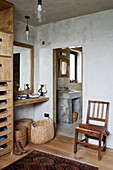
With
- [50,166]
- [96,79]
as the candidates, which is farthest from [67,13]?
[50,166]

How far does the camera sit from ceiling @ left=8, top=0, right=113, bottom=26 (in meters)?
2.82

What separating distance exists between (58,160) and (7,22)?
2479mm

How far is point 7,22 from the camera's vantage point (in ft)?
9.51

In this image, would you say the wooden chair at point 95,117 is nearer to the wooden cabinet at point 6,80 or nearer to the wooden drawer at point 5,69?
the wooden cabinet at point 6,80

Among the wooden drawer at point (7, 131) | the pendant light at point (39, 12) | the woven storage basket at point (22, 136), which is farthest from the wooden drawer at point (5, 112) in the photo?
the pendant light at point (39, 12)

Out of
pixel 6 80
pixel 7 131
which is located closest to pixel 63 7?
pixel 6 80

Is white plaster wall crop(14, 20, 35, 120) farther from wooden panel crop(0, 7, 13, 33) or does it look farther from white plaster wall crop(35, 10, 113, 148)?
wooden panel crop(0, 7, 13, 33)

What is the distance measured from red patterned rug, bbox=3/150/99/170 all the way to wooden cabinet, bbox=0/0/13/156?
349 mm

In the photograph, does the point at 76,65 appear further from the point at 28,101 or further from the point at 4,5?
the point at 4,5

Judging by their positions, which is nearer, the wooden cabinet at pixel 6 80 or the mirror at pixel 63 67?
the wooden cabinet at pixel 6 80

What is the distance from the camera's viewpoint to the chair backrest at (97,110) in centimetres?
314

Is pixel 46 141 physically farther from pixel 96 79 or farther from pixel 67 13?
pixel 67 13

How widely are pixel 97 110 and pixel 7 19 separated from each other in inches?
92.1

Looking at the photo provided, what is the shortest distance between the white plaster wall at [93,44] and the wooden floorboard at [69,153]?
43 cm
